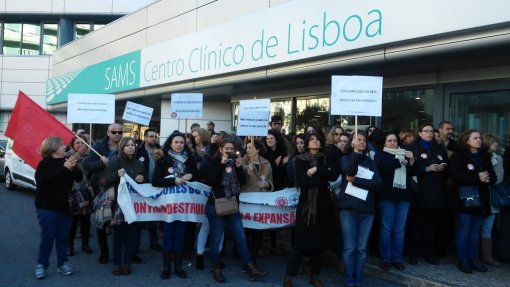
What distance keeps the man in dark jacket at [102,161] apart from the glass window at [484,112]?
243 inches

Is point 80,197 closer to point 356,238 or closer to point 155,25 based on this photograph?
point 356,238

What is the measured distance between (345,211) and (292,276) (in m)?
1.08

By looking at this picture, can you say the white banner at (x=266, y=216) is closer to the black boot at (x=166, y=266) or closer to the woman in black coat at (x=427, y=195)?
the black boot at (x=166, y=266)

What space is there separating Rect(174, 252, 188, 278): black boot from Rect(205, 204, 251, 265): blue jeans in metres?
0.45

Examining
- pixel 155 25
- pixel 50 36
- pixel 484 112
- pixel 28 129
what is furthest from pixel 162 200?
pixel 50 36

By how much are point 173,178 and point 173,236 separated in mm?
801

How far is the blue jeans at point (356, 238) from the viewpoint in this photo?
594 cm

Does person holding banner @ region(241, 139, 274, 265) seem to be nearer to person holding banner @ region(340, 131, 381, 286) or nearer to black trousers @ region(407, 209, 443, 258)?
person holding banner @ region(340, 131, 381, 286)

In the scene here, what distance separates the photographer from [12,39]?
101 feet

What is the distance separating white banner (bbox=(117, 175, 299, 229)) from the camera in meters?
6.55

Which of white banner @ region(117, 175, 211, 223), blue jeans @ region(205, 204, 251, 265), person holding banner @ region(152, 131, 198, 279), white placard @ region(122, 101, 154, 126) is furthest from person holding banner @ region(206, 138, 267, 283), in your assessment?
white placard @ region(122, 101, 154, 126)

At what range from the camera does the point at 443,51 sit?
752 centimetres

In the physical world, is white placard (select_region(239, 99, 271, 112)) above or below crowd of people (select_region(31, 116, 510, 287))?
above

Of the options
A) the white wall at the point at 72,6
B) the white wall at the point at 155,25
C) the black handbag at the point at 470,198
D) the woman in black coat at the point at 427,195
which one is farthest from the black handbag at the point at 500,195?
the white wall at the point at 72,6
